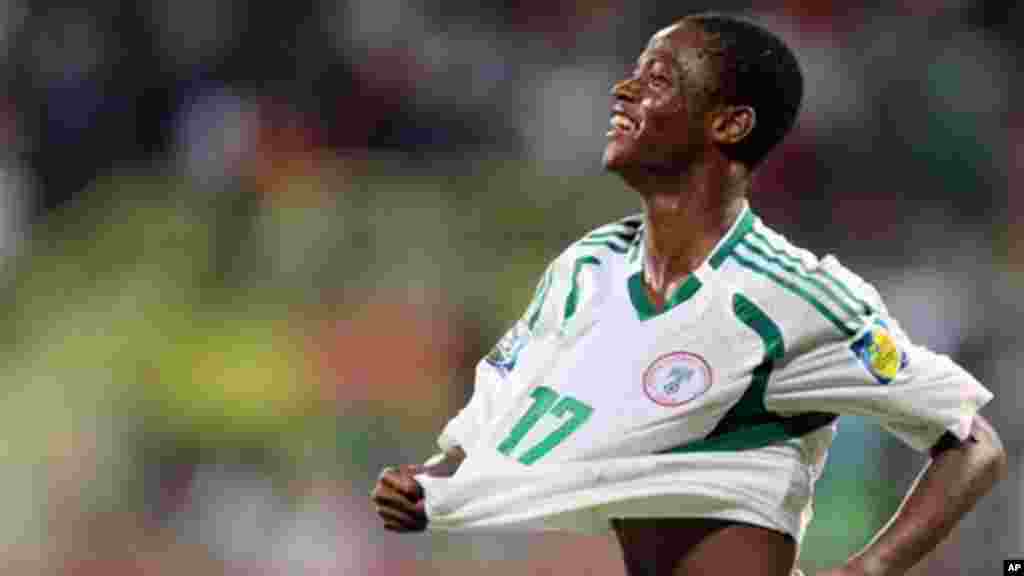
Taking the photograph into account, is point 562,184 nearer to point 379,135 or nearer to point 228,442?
point 379,135

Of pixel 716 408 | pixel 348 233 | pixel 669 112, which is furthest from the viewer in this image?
pixel 348 233

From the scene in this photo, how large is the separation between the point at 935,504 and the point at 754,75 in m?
0.70

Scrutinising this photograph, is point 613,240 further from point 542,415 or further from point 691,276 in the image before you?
point 542,415

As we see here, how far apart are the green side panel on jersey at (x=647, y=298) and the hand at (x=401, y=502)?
41 cm

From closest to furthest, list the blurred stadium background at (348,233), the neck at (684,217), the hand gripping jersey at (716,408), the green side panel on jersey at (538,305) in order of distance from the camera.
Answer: the hand gripping jersey at (716,408) → the neck at (684,217) → the green side panel on jersey at (538,305) → the blurred stadium background at (348,233)

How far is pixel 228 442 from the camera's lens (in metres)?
5.97

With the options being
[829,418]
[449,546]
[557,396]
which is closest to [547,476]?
[557,396]

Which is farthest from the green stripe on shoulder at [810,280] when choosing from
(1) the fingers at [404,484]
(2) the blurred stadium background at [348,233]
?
(2) the blurred stadium background at [348,233]

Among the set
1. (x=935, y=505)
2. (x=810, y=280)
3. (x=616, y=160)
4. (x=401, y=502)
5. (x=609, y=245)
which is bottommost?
(x=935, y=505)

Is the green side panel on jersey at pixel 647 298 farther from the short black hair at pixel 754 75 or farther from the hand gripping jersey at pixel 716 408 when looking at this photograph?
the short black hair at pixel 754 75

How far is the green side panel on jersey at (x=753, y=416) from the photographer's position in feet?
9.07

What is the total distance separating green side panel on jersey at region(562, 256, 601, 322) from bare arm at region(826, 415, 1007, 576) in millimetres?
541

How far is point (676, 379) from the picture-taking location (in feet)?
9.10

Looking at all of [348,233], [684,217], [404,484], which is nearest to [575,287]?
[684,217]
